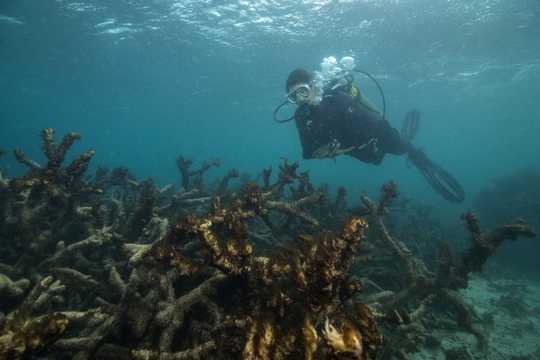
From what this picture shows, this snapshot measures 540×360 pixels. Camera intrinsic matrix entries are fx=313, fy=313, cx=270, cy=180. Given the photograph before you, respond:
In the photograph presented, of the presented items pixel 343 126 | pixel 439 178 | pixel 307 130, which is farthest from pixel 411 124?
pixel 307 130

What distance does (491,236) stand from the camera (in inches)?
159

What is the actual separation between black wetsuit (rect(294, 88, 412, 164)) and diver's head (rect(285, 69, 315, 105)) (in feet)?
0.67

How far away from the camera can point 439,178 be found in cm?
1200

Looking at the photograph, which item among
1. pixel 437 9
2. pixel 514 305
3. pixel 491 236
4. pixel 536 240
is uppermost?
pixel 437 9

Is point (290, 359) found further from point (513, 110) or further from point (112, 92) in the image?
point (513, 110)

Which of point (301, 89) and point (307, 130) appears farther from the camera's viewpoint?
point (307, 130)

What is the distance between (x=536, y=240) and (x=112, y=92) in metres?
44.2

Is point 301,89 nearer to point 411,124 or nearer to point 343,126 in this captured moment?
point 343,126

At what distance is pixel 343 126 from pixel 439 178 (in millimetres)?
5811

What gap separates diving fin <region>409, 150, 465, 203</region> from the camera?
11539mm

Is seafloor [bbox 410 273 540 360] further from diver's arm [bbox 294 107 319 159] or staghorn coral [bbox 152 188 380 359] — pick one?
diver's arm [bbox 294 107 319 159]

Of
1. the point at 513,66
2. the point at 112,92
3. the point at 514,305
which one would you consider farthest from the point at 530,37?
the point at 112,92

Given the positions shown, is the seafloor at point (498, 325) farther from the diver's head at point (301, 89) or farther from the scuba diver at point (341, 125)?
the diver's head at point (301, 89)

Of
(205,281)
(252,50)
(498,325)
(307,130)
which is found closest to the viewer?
(205,281)
